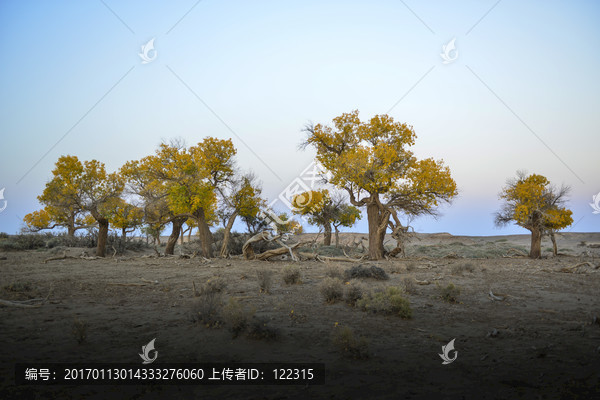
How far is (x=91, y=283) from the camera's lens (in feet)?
37.4

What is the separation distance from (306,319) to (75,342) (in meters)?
4.14

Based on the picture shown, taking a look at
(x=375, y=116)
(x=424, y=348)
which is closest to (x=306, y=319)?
(x=424, y=348)

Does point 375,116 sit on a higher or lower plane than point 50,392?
higher

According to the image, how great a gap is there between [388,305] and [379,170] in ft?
47.8

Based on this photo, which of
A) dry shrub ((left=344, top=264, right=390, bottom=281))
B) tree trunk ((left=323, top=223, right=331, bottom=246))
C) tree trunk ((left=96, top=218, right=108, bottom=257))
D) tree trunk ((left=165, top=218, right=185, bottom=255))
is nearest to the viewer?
dry shrub ((left=344, top=264, right=390, bottom=281))

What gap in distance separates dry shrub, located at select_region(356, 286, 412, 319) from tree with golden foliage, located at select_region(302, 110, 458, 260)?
13.9 metres

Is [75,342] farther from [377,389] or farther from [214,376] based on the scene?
[377,389]

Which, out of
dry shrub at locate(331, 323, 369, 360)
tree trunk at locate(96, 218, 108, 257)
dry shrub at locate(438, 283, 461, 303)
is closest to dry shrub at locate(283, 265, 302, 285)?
dry shrub at locate(438, 283, 461, 303)

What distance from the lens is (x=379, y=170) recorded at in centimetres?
2142

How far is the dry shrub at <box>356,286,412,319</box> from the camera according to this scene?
7.55 metres

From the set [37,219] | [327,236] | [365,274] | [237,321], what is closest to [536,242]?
[365,274]

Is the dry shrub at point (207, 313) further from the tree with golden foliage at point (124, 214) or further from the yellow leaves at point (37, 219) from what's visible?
the yellow leaves at point (37, 219)

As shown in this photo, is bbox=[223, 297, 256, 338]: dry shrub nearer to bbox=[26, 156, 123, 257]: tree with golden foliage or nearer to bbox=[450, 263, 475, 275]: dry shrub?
bbox=[450, 263, 475, 275]: dry shrub

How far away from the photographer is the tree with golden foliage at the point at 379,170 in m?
21.5
